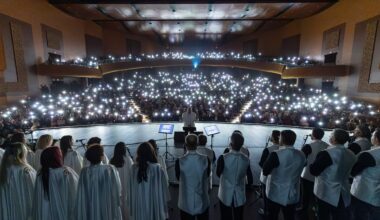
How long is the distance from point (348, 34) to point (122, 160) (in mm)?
20436

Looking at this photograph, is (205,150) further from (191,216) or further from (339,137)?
(339,137)

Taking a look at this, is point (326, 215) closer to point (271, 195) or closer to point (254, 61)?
point (271, 195)

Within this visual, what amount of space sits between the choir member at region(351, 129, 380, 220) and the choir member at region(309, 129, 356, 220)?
0.12 meters

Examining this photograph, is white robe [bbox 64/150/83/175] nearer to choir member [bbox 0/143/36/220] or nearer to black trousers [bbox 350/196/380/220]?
choir member [bbox 0/143/36/220]

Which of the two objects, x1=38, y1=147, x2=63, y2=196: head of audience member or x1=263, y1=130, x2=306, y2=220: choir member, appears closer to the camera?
x1=38, y1=147, x2=63, y2=196: head of audience member

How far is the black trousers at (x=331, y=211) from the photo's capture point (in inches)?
126

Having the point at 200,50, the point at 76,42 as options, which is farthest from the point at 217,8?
the point at 200,50

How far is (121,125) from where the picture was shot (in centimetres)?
1305

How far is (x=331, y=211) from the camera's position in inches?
129

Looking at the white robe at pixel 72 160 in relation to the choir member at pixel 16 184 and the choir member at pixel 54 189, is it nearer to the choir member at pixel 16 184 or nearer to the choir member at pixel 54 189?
the choir member at pixel 16 184

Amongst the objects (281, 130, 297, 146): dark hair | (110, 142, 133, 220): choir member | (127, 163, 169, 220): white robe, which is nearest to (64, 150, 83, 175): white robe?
(110, 142, 133, 220): choir member

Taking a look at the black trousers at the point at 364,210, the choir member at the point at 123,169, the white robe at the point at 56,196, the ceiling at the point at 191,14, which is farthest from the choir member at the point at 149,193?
the ceiling at the point at 191,14

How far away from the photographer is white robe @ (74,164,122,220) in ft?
9.72

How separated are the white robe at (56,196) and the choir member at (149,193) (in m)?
0.77
